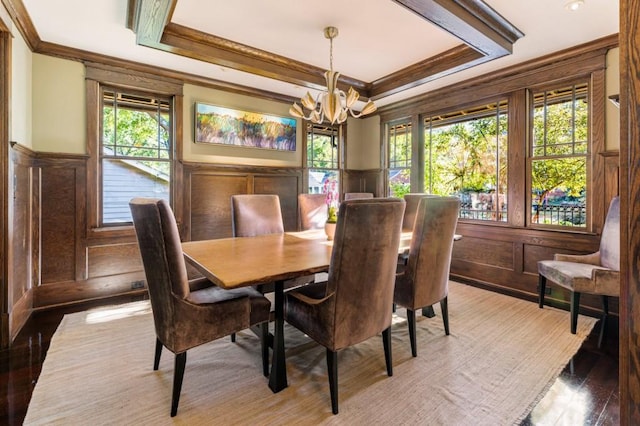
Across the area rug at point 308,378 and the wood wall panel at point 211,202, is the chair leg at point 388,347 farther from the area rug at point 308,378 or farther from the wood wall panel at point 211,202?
the wood wall panel at point 211,202

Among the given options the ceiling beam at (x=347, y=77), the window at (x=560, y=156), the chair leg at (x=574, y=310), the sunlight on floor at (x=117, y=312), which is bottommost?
the sunlight on floor at (x=117, y=312)

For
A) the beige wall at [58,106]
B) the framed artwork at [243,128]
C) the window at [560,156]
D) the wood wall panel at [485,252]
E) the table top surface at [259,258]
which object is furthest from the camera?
the framed artwork at [243,128]

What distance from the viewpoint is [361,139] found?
18.5 ft

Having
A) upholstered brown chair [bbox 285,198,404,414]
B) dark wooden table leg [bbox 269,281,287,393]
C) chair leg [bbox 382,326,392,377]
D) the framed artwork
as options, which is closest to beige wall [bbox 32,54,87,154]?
the framed artwork

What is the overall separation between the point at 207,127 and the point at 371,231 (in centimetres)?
312

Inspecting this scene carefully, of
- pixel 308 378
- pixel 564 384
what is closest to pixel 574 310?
pixel 564 384

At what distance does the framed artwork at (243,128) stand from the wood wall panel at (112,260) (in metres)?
1.51

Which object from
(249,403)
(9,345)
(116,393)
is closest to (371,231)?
(249,403)

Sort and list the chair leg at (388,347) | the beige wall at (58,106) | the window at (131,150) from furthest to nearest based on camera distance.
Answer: the window at (131,150) < the beige wall at (58,106) < the chair leg at (388,347)

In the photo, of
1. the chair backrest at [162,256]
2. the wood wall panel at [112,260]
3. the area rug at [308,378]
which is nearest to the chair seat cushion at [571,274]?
the area rug at [308,378]

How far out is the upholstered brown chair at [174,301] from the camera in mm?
1585

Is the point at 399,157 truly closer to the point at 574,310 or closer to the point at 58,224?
the point at 574,310

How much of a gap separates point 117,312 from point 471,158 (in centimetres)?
434

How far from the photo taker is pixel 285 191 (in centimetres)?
470
